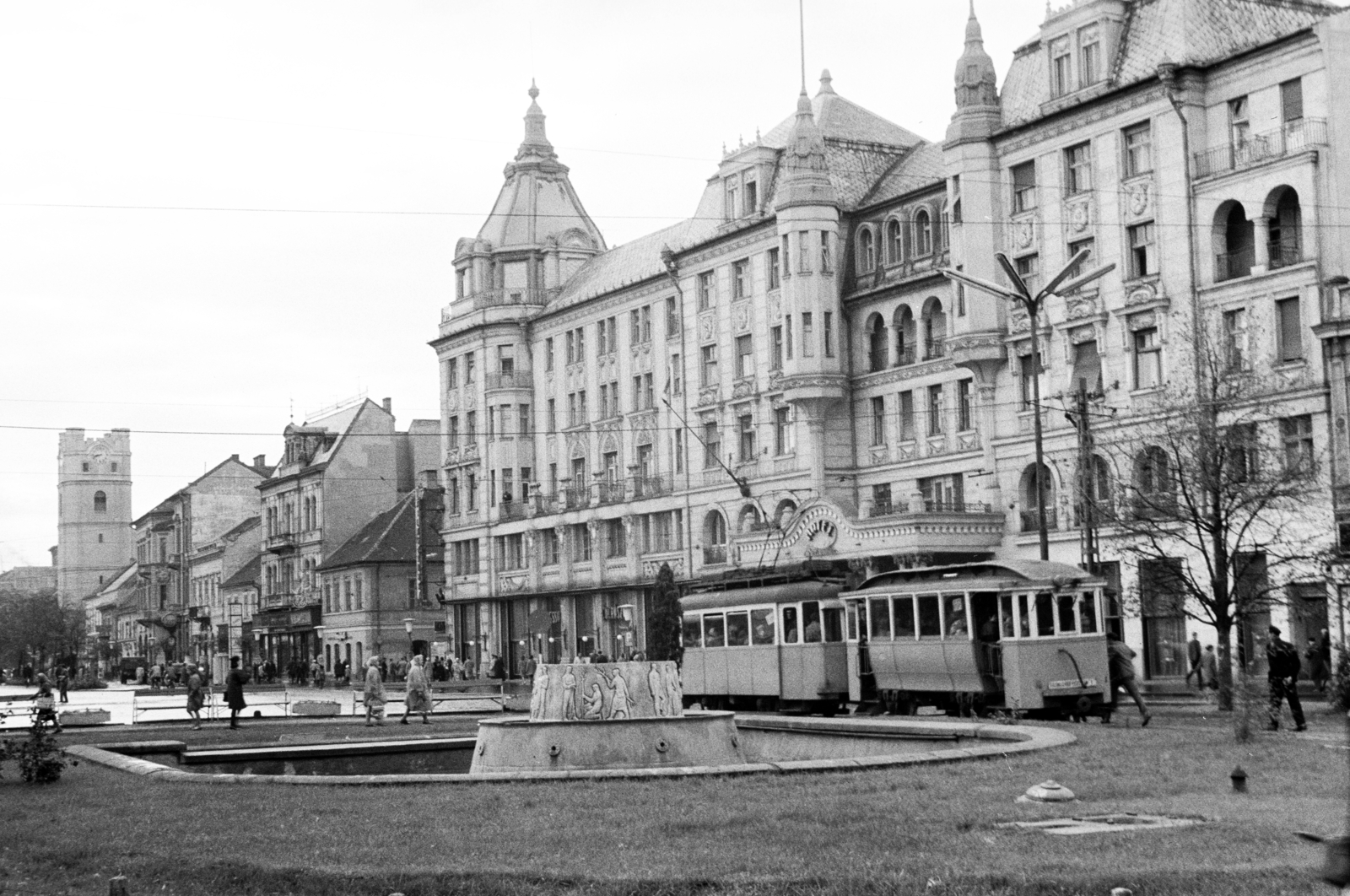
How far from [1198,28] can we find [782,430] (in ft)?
72.3

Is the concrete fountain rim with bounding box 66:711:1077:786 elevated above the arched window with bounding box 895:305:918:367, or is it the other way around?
the arched window with bounding box 895:305:918:367

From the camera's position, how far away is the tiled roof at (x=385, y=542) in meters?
96.6

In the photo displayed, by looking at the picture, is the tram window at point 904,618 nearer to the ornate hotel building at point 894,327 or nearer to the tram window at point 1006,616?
the tram window at point 1006,616

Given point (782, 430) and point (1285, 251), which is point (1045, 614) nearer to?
point (1285, 251)

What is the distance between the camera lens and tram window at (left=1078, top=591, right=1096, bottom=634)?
3341 centimetres

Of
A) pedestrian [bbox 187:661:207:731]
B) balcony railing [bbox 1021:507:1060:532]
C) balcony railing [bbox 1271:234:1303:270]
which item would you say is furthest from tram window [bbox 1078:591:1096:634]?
balcony railing [bbox 1021:507:1060:532]

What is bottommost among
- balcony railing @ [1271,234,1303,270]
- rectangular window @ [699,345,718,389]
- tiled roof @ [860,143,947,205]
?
balcony railing @ [1271,234,1303,270]

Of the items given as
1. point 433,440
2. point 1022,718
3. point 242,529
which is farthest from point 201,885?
point 242,529

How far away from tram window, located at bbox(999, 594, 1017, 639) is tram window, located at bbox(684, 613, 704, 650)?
1062 centimetres

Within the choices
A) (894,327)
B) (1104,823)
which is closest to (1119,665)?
(1104,823)

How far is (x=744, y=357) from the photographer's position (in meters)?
69.3

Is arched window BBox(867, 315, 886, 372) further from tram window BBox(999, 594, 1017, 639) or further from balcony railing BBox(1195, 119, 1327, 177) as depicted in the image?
tram window BBox(999, 594, 1017, 639)

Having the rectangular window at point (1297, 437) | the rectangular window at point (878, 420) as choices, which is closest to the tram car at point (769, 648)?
the rectangular window at point (1297, 437)

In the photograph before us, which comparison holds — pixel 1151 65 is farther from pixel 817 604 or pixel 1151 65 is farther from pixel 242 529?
pixel 242 529
